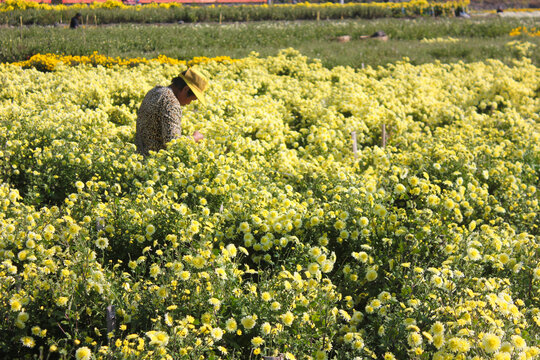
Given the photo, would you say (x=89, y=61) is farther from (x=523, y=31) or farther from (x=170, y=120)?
(x=523, y=31)

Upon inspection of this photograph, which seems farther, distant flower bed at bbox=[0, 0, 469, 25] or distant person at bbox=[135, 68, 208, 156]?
distant flower bed at bbox=[0, 0, 469, 25]

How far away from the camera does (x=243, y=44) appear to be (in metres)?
16.8

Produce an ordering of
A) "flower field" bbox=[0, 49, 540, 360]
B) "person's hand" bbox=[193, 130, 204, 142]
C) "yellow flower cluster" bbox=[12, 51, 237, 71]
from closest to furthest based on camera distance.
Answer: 1. "flower field" bbox=[0, 49, 540, 360]
2. "person's hand" bbox=[193, 130, 204, 142]
3. "yellow flower cluster" bbox=[12, 51, 237, 71]

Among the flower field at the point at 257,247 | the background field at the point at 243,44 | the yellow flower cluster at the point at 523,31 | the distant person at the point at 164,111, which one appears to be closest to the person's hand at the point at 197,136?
the flower field at the point at 257,247

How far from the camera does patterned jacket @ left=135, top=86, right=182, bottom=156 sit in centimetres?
536

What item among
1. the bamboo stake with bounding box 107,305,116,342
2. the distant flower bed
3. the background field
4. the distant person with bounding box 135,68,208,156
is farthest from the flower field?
the distant flower bed

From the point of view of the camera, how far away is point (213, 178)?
4816mm

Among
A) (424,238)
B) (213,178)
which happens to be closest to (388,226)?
(424,238)

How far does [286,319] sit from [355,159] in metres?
3.68

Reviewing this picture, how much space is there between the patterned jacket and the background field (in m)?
8.08

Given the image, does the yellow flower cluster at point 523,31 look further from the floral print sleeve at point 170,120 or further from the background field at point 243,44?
the floral print sleeve at point 170,120

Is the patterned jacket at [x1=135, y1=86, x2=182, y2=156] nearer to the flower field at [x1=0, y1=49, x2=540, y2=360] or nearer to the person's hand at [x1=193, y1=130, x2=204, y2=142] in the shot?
the flower field at [x1=0, y1=49, x2=540, y2=360]

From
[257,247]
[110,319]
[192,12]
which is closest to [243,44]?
[192,12]

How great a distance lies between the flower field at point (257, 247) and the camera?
2842 millimetres
